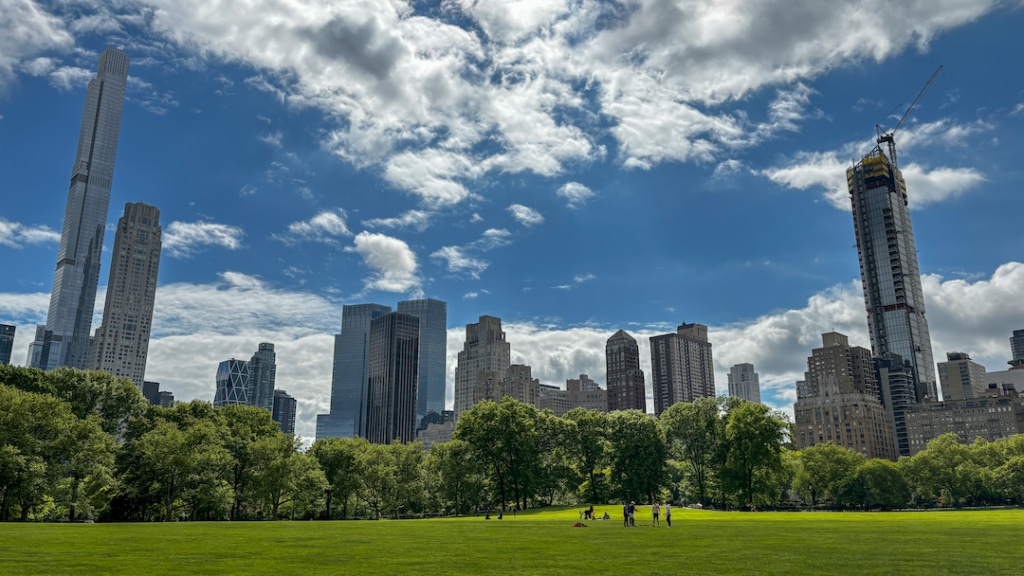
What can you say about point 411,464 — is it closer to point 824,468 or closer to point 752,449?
point 752,449

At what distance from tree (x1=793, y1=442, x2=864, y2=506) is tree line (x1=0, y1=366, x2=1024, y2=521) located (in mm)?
302

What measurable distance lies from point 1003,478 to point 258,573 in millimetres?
143936

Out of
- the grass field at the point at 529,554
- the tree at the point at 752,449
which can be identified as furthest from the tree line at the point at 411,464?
the grass field at the point at 529,554

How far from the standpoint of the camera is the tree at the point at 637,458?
114m

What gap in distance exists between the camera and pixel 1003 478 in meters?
126

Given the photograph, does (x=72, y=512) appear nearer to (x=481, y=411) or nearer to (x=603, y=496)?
(x=481, y=411)

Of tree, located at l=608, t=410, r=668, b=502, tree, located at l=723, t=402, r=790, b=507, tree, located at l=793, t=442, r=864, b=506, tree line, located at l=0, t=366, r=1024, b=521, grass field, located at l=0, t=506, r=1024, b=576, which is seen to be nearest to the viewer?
grass field, located at l=0, t=506, r=1024, b=576

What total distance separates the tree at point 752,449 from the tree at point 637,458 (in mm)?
11712

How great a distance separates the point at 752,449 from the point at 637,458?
19369mm

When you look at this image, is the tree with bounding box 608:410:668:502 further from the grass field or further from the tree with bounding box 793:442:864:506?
the grass field

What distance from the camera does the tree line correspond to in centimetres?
7269

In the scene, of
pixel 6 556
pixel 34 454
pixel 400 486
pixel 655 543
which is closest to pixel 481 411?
pixel 400 486

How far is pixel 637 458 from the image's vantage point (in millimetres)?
115438

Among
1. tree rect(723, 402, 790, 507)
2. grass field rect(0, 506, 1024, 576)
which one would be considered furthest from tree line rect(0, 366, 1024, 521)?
grass field rect(0, 506, 1024, 576)
